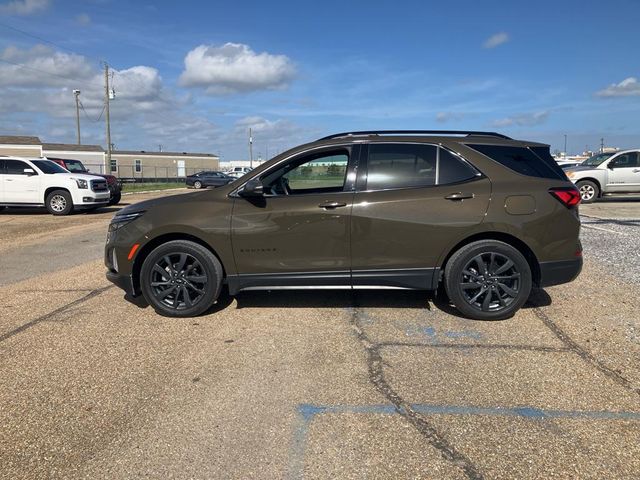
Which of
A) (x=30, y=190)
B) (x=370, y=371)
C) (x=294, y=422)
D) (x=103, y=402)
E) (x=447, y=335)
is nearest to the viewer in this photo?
(x=294, y=422)

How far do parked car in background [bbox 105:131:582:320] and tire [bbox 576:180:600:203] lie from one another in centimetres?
1367

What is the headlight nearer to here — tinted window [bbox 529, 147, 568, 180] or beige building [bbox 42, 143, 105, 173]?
tinted window [bbox 529, 147, 568, 180]

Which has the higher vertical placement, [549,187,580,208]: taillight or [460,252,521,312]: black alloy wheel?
[549,187,580,208]: taillight

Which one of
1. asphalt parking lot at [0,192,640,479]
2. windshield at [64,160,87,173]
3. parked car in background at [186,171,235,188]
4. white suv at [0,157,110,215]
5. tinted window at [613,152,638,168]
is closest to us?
asphalt parking lot at [0,192,640,479]

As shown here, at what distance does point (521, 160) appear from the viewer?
4984mm

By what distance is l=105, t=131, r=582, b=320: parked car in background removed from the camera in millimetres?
4801

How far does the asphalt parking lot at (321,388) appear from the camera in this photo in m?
2.73

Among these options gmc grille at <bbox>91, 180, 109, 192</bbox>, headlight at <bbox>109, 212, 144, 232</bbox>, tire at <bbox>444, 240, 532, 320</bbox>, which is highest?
gmc grille at <bbox>91, 180, 109, 192</bbox>

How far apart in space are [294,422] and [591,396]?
2.03 metres

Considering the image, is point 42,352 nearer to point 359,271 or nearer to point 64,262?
point 359,271

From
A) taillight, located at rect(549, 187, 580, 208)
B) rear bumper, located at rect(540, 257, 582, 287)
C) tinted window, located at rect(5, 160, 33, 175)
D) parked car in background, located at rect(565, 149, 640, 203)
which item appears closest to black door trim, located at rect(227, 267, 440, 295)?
rear bumper, located at rect(540, 257, 582, 287)

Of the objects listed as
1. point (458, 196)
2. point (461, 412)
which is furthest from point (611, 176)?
point (461, 412)

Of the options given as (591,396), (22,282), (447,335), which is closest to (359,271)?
(447,335)

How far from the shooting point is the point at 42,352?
13.8 ft
